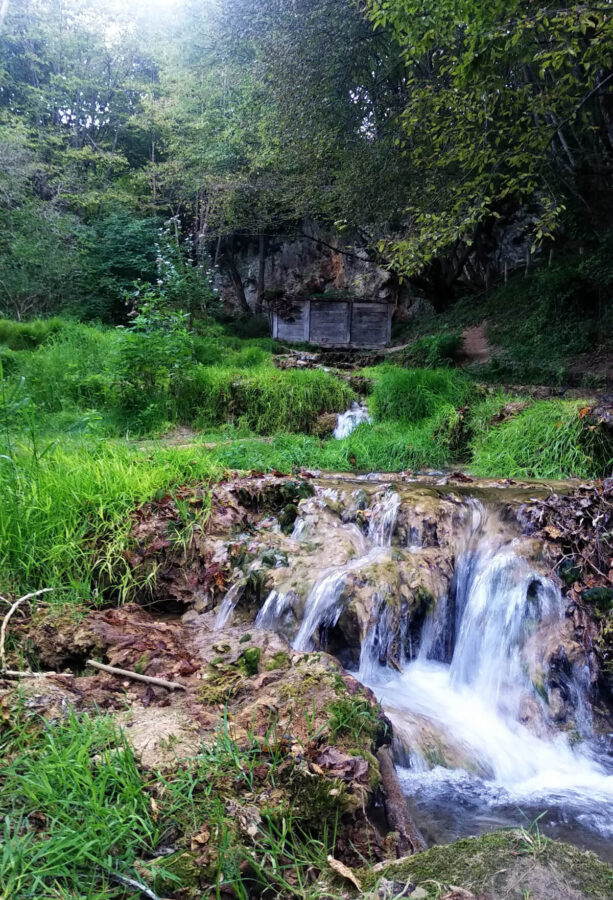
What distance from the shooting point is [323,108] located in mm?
12445

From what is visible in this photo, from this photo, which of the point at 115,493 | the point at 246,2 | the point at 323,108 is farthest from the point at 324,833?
the point at 246,2

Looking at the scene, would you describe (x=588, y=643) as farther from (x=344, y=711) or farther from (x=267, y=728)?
(x=267, y=728)

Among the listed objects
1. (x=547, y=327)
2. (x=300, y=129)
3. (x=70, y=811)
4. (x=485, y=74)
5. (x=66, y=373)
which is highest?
(x=300, y=129)

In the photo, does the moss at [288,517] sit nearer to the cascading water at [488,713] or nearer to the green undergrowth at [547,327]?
the cascading water at [488,713]

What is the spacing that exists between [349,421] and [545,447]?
3831 mm

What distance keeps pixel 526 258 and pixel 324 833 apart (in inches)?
810

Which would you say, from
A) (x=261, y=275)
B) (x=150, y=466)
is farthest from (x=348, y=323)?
(x=150, y=466)

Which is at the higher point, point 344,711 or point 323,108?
point 323,108

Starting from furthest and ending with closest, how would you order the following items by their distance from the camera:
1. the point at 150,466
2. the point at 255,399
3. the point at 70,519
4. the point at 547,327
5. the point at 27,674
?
the point at 547,327, the point at 255,399, the point at 150,466, the point at 70,519, the point at 27,674

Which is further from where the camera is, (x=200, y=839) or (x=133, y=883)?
(x=200, y=839)

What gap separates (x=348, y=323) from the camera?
2059 centimetres

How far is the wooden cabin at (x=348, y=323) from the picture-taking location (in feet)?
67.5

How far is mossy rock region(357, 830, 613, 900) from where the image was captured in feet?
4.47

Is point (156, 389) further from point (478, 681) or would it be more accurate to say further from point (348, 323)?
point (348, 323)
